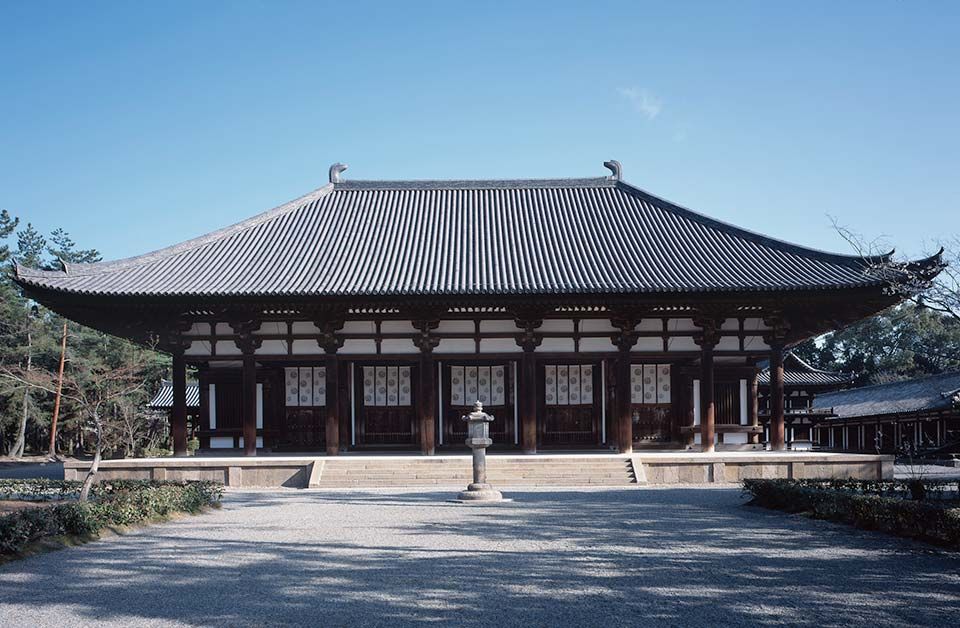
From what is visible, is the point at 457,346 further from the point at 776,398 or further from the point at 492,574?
the point at 492,574

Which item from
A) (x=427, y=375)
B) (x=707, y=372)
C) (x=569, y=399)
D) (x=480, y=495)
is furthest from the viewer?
(x=569, y=399)

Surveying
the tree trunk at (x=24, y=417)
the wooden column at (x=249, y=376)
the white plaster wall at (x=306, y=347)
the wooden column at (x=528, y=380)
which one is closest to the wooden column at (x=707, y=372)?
the wooden column at (x=528, y=380)

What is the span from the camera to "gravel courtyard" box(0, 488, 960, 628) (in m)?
7.27

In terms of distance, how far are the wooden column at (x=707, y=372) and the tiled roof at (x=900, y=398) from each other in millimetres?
14817

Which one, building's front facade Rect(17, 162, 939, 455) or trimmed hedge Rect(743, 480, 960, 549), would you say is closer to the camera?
trimmed hedge Rect(743, 480, 960, 549)

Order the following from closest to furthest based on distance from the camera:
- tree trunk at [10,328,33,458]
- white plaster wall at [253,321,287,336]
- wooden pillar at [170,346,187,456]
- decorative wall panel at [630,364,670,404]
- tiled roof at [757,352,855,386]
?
wooden pillar at [170,346,187,456] → white plaster wall at [253,321,287,336] → decorative wall panel at [630,364,670,404] → tiled roof at [757,352,855,386] → tree trunk at [10,328,33,458]

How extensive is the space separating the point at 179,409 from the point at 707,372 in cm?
1396

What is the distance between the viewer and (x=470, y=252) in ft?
77.2

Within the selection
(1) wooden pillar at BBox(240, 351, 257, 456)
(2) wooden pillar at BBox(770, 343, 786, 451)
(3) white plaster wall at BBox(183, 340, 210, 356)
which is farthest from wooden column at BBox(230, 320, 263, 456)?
(2) wooden pillar at BBox(770, 343, 786, 451)

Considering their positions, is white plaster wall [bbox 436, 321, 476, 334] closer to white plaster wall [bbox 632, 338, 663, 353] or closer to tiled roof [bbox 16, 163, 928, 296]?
tiled roof [bbox 16, 163, 928, 296]

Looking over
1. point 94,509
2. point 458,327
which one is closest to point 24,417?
point 458,327

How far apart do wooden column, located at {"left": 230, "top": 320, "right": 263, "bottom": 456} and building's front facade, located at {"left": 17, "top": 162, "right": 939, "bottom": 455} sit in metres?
0.05

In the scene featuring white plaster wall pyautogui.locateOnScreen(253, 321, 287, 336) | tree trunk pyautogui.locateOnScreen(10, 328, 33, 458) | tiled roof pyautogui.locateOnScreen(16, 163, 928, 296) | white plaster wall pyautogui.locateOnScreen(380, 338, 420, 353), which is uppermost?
tiled roof pyautogui.locateOnScreen(16, 163, 928, 296)

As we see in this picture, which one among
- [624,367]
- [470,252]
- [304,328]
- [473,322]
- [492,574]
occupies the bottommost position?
[492,574]
